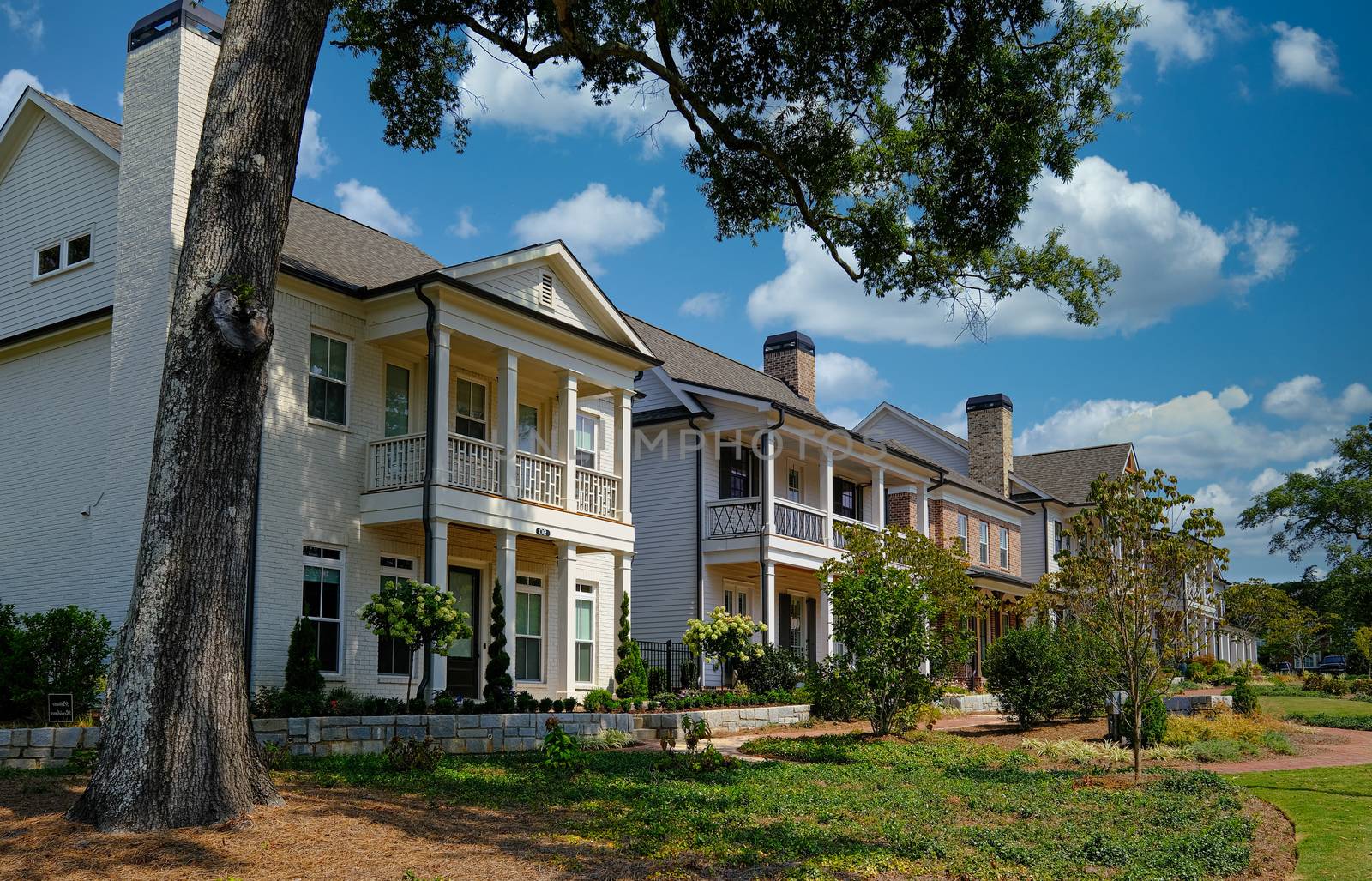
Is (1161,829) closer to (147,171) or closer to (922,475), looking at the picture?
(147,171)

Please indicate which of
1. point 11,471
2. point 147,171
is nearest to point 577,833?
point 147,171

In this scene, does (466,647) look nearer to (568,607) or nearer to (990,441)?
(568,607)

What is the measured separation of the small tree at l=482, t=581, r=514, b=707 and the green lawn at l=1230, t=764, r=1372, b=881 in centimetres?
1034

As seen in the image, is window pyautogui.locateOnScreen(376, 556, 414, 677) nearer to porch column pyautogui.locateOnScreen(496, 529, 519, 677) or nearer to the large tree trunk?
porch column pyautogui.locateOnScreen(496, 529, 519, 677)

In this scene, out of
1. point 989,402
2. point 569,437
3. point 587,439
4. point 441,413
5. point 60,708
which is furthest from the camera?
point 989,402

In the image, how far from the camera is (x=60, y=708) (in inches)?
514

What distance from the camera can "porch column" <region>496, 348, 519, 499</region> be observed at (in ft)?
61.7

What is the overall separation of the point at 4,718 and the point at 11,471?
22.1ft

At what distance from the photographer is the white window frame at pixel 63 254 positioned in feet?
59.1

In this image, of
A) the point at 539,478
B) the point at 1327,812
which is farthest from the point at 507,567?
the point at 1327,812

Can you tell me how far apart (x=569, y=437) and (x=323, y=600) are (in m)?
5.21

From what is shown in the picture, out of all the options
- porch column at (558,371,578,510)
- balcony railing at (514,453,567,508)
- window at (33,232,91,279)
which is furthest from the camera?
porch column at (558,371,578,510)

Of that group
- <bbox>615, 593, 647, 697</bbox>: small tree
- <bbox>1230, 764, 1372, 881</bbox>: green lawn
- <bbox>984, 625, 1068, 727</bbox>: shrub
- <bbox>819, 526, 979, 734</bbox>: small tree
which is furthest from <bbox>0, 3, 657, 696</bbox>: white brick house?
<bbox>1230, 764, 1372, 881</bbox>: green lawn

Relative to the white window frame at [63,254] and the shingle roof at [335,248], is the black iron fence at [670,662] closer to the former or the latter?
the shingle roof at [335,248]
